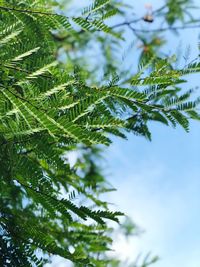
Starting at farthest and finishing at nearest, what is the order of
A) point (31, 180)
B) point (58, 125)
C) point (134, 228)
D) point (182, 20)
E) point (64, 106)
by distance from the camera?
1. point (182, 20)
2. point (134, 228)
3. point (31, 180)
4. point (64, 106)
5. point (58, 125)

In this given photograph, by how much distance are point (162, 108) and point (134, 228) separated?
3421 mm

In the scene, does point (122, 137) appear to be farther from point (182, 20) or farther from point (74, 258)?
point (182, 20)

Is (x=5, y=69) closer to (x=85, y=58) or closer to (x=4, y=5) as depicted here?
(x=4, y=5)

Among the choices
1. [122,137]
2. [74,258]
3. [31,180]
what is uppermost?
[122,137]

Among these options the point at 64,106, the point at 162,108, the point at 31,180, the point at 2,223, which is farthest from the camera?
the point at 162,108

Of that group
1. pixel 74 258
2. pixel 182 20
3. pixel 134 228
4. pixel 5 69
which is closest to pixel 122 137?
pixel 74 258

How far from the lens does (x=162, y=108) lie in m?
2.46

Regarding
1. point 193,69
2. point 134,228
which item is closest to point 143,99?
point 193,69

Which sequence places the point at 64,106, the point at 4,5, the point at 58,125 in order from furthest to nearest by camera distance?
1. the point at 4,5
2. the point at 64,106
3. the point at 58,125

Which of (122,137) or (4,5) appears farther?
(122,137)

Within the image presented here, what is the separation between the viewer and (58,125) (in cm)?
156

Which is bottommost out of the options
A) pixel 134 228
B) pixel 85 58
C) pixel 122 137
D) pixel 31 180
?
pixel 31 180

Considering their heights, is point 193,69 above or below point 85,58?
below

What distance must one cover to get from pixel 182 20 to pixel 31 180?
16.5 ft
